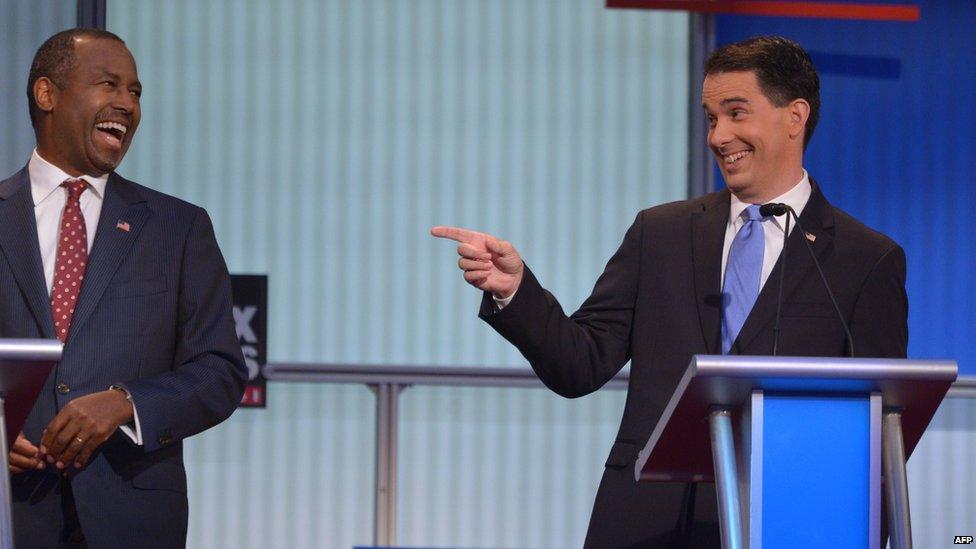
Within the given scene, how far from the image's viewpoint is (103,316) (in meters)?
2.60

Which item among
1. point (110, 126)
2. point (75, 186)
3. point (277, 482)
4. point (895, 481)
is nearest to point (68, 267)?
point (75, 186)

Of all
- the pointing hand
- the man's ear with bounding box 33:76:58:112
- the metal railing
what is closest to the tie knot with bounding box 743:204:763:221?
the pointing hand

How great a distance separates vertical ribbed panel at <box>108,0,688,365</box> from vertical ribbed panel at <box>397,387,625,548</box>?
0.19 meters

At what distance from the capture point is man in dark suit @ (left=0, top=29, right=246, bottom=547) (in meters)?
2.49

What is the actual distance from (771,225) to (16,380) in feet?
4.64

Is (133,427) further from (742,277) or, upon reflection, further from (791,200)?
(791,200)

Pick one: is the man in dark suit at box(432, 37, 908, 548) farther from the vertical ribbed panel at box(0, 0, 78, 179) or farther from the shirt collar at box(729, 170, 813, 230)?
the vertical ribbed panel at box(0, 0, 78, 179)

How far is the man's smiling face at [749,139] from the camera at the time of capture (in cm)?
263

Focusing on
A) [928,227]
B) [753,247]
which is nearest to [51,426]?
[753,247]

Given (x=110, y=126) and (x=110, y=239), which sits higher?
(x=110, y=126)

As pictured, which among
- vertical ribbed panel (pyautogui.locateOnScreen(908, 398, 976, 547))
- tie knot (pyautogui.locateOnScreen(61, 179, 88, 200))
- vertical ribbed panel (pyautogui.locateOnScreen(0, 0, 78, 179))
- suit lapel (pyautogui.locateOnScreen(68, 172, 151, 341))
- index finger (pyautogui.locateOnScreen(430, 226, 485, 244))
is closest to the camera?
index finger (pyautogui.locateOnScreen(430, 226, 485, 244))

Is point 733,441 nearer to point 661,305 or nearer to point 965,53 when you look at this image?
point 661,305

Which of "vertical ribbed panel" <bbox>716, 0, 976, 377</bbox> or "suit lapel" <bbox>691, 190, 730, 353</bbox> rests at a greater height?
"vertical ribbed panel" <bbox>716, 0, 976, 377</bbox>

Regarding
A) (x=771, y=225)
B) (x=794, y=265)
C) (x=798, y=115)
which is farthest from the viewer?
(x=798, y=115)
